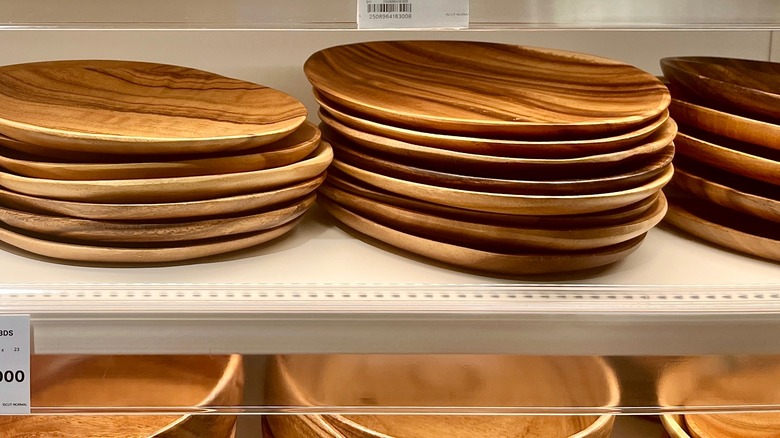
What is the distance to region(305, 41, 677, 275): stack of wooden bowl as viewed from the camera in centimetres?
60

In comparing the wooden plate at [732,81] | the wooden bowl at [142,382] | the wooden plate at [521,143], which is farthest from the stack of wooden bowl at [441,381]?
the wooden plate at [732,81]

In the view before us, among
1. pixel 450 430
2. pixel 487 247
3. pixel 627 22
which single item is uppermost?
pixel 627 22

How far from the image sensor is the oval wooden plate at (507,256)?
62 cm

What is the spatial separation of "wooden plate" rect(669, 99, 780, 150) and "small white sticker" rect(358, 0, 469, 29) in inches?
10.0

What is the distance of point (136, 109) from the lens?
2.26ft

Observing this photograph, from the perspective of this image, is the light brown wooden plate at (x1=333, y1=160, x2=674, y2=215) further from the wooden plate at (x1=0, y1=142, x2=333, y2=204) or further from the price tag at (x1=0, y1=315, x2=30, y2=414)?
the price tag at (x1=0, y1=315, x2=30, y2=414)

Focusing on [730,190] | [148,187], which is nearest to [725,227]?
[730,190]

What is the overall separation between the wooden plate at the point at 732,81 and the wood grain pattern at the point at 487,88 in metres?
0.03

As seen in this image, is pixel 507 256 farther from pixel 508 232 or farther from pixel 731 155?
pixel 731 155

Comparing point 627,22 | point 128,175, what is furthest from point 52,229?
point 627,22

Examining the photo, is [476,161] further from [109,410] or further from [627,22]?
[109,410]

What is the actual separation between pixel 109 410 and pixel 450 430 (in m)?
0.34

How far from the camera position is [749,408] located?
24.9 inches

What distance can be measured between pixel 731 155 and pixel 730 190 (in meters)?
0.03
